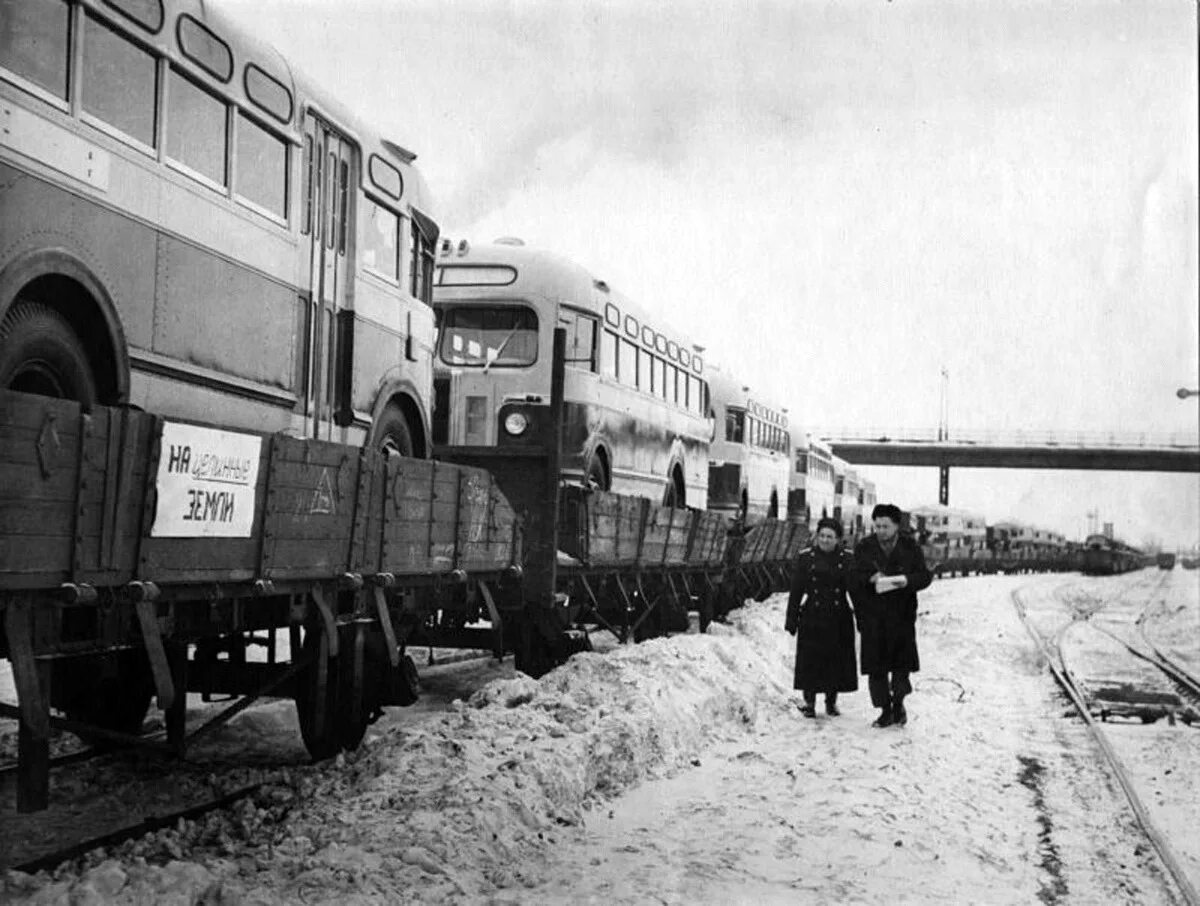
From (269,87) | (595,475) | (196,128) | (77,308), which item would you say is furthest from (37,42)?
(595,475)

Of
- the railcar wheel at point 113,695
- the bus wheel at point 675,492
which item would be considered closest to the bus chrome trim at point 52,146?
the railcar wheel at point 113,695

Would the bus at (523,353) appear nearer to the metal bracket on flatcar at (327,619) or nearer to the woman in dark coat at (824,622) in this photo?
the woman in dark coat at (824,622)

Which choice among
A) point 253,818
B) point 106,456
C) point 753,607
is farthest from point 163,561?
point 753,607

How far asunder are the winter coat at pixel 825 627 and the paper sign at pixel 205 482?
224 inches

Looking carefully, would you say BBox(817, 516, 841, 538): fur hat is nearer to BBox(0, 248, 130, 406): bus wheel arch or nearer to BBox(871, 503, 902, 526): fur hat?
BBox(871, 503, 902, 526): fur hat

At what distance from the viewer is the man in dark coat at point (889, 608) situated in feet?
33.0

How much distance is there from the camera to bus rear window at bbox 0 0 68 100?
5.69 meters

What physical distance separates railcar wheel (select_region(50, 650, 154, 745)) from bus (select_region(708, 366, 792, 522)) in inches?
691

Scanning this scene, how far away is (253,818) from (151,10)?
4066mm

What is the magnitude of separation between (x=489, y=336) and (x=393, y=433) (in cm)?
450

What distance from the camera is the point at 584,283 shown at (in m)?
14.7

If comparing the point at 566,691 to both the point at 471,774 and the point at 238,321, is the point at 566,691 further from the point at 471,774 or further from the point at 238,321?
the point at 238,321

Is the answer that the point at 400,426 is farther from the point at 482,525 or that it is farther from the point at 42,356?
the point at 42,356

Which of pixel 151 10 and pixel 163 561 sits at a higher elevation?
pixel 151 10
